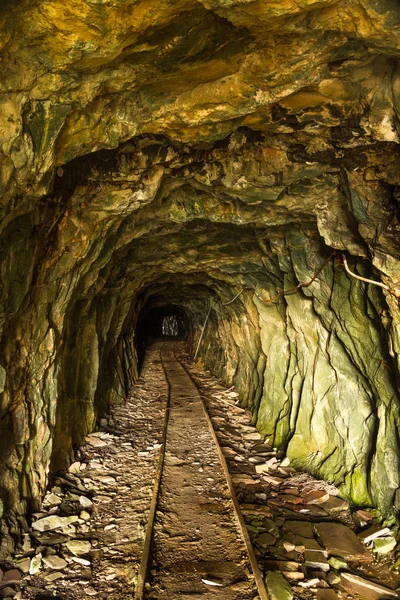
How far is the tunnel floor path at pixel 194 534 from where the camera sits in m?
4.59

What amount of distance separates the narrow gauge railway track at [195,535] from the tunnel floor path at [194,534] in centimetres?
1

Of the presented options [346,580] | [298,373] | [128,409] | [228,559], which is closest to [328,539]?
[346,580]

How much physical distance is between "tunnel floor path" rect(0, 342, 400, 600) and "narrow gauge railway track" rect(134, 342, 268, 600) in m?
0.01

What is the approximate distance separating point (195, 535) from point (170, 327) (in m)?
37.2

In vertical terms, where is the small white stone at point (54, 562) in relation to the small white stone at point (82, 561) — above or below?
below

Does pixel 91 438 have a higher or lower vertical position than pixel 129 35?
lower

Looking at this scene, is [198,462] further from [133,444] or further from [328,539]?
[328,539]

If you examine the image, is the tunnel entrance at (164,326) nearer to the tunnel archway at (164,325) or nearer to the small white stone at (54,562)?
the tunnel archway at (164,325)

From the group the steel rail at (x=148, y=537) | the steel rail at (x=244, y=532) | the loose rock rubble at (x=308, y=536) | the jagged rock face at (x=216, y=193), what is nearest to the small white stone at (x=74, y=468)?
the jagged rock face at (x=216, y=193)

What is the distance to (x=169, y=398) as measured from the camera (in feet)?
42.8

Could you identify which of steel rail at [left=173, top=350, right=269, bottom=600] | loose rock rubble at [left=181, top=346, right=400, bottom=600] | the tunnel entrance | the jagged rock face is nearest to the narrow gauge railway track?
steel rail at [left=173, top=350, right=269, bottom=600]

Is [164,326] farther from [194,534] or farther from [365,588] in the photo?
[365,588]

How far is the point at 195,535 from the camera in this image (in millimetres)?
5445

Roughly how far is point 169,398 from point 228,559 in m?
8.19
